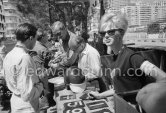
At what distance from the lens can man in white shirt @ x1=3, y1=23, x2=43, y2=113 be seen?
2434 millimetres

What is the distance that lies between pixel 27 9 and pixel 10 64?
15572 millimetres

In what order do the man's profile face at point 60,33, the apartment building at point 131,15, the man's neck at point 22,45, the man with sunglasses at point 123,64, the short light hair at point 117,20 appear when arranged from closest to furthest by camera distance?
the man with sunglasses at point 123,64
the short light hair at point 117,20
the man's neck at point 22,45
the apartment building at point 131,15
the man's profile face at point 60,33

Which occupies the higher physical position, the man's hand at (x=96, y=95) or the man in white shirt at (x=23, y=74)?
the man in white shirt at (x=23, y=74)

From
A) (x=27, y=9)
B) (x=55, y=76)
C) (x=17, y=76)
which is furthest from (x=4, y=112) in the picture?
(x=27, y=9)

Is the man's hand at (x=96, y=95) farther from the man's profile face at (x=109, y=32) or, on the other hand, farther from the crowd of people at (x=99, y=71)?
the man's profile face at (x=109, y=32)

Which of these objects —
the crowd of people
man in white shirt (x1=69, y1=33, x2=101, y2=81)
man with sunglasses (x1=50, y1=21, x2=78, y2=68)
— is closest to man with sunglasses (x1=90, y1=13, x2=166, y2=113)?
the crowd of people

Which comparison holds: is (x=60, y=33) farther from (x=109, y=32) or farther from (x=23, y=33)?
(x=109, y=32)

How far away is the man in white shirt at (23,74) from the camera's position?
2.43 metres

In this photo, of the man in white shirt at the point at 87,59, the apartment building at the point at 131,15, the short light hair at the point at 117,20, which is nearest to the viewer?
the short light hair at the point at 117,20

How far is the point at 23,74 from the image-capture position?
7.96 feet

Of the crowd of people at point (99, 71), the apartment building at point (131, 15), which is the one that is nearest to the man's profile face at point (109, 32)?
the crowd of people at point (99, 71)

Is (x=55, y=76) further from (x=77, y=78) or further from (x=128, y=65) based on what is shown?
(x=128, y=65)

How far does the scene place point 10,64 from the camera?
2.47 meters

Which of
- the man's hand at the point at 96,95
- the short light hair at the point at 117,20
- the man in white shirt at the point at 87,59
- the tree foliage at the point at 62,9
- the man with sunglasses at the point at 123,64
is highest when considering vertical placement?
the tree foliage at the point at 62,9
